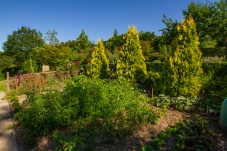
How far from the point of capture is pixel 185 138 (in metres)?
4.02

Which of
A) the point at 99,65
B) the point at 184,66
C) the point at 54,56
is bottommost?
the point at 184,66

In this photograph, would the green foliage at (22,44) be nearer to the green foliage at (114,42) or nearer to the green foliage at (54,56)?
the green foliage at (54,56)

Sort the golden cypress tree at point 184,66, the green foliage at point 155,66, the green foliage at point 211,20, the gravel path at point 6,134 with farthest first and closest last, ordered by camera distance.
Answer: the green foliage at point 211,20 → the green foliage at point 155,66 → the golden cypress tree at point 184,66 → the gravel path at point 6,134

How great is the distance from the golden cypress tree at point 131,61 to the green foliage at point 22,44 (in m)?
20.2

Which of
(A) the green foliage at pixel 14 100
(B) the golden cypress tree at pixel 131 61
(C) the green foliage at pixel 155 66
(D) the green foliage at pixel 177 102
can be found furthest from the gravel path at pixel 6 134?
(C) the green foliage at pixel 155 66

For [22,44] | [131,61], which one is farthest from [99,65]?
[22,44]

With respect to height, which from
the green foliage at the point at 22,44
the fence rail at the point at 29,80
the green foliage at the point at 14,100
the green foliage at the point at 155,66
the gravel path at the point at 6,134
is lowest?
the gravel path at the point at 6,134

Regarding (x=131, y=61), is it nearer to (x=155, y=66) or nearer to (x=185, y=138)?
(x=155, y=66)

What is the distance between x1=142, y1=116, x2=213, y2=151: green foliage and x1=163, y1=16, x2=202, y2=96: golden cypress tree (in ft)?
7.46

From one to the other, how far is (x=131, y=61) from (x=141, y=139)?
5.34m

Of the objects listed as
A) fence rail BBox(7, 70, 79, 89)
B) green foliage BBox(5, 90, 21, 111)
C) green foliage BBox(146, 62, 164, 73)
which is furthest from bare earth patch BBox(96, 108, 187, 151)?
fence rail BBox(7, 70, 79, 89)

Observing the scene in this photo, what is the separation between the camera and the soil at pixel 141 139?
13.4ft

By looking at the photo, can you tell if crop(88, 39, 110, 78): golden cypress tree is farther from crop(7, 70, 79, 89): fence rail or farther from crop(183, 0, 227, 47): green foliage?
crop(183, 0, 227, 47): green foliage

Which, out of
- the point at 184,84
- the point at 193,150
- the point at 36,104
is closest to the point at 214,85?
the point at 184,84
